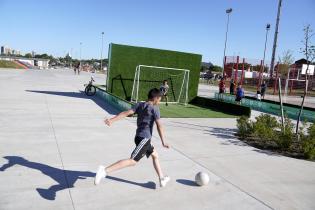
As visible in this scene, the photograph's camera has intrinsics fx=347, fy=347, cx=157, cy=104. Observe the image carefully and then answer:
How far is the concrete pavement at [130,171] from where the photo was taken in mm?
5305

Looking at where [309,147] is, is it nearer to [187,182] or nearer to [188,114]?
[187,182]

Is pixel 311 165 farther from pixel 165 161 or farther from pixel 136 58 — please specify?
pixel 136 58

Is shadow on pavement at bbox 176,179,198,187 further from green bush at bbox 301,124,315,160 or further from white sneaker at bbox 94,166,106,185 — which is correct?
green bush at bbox 301,124,315,160

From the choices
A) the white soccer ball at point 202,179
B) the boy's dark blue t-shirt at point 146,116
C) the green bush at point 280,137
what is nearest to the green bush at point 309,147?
the green bush at point 280,137

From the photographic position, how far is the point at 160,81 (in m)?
21.2

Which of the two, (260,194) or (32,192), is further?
(260,194)

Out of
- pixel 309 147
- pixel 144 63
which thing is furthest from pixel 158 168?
pixel 144 63

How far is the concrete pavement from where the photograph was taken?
17.4ft

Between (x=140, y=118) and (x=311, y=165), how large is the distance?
16.2 ft

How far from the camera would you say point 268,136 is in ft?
33.8

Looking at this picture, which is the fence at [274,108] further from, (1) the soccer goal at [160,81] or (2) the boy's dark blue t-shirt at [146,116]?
(2) the boy's dark blue t-shirt at [146,116]

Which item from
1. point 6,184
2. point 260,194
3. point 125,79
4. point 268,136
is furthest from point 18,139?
point 125,79

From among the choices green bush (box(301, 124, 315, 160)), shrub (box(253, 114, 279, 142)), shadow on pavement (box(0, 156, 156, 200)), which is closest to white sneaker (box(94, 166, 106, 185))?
shadow on pavement (box(0, 156, 156, 200))

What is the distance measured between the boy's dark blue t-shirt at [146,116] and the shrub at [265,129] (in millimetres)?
5802
